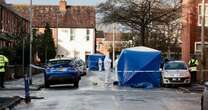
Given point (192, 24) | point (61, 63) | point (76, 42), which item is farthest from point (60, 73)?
point (76, 42)

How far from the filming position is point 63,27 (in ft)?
311

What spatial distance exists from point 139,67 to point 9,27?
28.9 meters

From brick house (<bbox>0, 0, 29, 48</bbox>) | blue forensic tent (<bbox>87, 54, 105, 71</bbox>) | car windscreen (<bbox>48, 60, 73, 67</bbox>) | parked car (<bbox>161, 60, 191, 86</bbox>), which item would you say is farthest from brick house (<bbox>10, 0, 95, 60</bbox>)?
car windscreen (<bbox>48, 60, 73, 67</bbox>)

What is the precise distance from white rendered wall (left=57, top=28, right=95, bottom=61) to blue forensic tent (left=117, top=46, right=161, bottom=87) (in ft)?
185

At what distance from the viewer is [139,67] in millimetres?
36875

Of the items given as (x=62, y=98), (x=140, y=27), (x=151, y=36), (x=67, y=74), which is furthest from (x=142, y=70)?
(x=151, y=36)

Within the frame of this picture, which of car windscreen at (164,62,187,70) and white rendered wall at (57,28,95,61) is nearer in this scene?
car windscreen at (164,62,187,70)

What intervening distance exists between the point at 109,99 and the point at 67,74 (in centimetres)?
903

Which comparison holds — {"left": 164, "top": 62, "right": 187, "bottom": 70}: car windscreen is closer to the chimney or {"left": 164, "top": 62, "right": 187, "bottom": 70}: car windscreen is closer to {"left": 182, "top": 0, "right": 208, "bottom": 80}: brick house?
{"left": 182, "top": 0, "right": 208, "bottom": 80}: brick house

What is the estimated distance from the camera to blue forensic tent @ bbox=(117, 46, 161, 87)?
3634 cm

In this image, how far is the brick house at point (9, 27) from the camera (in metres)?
49.9

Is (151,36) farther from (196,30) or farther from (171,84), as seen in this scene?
(171,84)

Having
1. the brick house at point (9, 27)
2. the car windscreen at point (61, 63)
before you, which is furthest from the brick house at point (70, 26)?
the car windscreen at point (61, 63)

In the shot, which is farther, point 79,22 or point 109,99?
point 79,22
